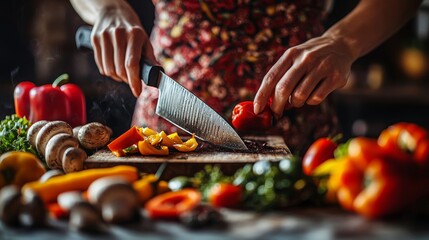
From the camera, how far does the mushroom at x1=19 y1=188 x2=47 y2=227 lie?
1.12m

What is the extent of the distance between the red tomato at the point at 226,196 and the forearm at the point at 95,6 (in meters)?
1.08

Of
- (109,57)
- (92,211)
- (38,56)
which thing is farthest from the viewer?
(38,56)

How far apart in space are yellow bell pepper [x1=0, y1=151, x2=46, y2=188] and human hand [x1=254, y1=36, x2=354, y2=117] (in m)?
0.68

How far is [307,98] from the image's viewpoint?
1873 mm

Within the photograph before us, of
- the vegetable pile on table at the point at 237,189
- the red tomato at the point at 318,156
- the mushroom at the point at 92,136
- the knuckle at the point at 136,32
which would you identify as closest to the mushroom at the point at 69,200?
the vegetable pile on table at the point at 237,189

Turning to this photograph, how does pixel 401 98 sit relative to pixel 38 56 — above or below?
below

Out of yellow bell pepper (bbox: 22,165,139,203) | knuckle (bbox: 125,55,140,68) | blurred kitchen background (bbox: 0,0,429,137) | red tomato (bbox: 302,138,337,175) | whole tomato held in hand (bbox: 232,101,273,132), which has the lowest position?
blurred kitchen background (bbox: 0,0,429,137)

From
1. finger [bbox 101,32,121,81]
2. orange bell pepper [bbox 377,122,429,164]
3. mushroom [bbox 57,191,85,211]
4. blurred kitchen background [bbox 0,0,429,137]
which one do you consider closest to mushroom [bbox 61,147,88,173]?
mushroom [bbox 57,191,85,211]

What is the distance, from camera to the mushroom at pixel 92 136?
179 cm

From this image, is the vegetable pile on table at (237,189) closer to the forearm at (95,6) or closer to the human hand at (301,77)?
the human hand at (301,77)

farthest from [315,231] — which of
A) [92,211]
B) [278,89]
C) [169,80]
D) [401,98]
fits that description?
[401,98]

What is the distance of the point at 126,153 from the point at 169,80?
0.27 meters

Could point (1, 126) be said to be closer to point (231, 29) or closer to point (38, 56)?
point (231, 29)

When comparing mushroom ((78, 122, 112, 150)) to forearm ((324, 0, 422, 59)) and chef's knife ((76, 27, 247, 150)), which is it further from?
forearm ((324, 0, 422, 59))
